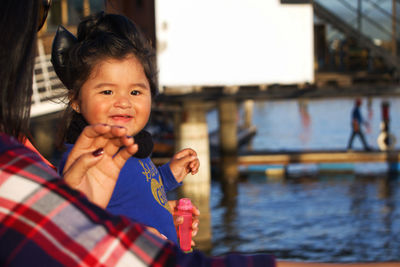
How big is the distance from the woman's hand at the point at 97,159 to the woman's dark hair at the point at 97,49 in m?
0.53

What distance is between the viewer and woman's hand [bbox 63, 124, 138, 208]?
1.31 meters

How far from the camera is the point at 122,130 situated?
49.4 inches

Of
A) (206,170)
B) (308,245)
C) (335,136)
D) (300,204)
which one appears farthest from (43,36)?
(335,136)

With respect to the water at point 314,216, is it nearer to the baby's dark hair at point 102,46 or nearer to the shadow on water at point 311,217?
the shadow on water at point 311,217

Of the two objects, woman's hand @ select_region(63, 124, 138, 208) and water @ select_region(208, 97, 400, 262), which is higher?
woman's hand @ select_region(63, 124, 138, 208)

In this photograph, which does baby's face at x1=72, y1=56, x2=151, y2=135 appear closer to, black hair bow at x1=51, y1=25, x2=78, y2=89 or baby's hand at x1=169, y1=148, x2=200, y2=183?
black hair bow at x1=51, y1=25, x2=78, y2=89

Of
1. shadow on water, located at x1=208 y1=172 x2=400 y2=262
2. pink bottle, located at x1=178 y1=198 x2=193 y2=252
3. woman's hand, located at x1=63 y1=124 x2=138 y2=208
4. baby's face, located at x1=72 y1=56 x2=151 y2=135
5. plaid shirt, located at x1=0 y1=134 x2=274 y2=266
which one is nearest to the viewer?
plaid shirt, located at x1=0 y1=134 x2=274 y2=266

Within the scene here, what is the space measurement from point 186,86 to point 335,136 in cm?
2279

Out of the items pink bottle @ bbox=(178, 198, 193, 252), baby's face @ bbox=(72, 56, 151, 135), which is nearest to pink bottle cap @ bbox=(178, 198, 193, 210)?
pink bottle @ bbox=(178, 198, 193, 252)

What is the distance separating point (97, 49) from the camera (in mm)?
1938

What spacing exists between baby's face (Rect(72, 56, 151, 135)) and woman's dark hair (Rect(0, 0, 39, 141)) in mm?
785

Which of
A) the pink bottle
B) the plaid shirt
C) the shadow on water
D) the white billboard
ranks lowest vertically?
the shadow on water

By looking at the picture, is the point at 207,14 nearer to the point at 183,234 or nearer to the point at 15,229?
the point at 183,234

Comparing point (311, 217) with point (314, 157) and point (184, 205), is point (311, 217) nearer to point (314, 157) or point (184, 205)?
point (314, 157)
